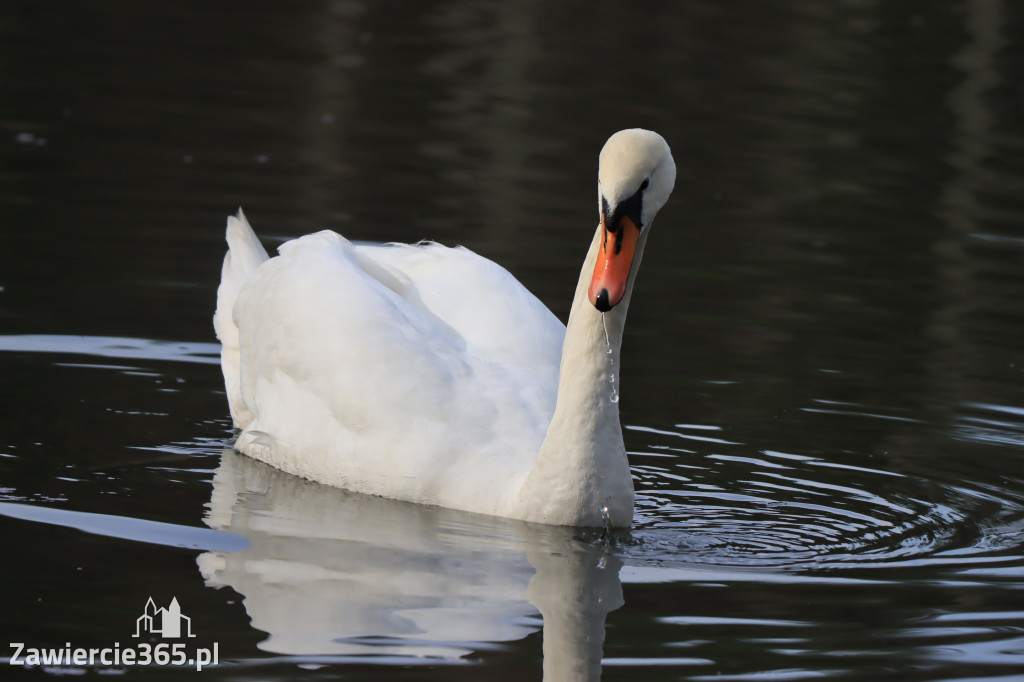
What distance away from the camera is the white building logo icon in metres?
5.89

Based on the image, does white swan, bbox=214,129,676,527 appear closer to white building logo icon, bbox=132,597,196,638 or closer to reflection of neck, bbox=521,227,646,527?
reflection of neck, bbox=521,227,646,527

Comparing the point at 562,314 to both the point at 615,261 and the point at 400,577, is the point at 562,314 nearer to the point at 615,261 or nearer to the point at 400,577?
the point at 615,261

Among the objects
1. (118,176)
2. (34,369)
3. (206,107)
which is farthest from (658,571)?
(206,107)

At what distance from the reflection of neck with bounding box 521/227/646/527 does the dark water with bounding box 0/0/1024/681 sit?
0.60ft

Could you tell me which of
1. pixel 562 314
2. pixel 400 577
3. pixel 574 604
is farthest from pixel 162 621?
pixel 562 314

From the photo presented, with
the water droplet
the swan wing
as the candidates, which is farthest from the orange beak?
the swan wing

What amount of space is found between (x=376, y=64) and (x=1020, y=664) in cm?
1617

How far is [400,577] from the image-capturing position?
6.65 meters

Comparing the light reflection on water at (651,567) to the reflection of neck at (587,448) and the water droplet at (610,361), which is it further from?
the water droplet at (610,361)

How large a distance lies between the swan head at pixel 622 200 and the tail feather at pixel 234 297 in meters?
2.73

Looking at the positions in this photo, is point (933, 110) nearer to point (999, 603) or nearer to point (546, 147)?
point (546, 147)

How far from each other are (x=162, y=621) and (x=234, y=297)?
3.73 metres

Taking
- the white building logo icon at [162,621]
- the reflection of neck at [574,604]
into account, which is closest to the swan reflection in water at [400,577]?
the reflection of neck at [574,604]

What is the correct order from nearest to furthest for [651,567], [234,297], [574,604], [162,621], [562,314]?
[162,621] < [574,604] < [651,567] < [234,297] < [562,314]
